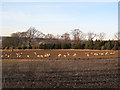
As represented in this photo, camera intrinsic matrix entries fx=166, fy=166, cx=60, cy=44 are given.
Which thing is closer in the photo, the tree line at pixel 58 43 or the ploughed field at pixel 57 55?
the ploughed field at pixel 57 55

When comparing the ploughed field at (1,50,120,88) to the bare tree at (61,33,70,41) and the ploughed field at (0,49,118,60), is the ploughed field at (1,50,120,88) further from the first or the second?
the bare tree at (61,33,70,41)

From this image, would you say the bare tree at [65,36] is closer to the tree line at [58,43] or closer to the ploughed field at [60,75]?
the tree line at [58,43]

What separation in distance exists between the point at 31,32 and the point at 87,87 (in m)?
26.0

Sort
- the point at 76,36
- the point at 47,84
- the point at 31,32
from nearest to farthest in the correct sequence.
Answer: the point at 47,84, the point at 31,32, the point at 76,36

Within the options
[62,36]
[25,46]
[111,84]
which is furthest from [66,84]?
[62,36]

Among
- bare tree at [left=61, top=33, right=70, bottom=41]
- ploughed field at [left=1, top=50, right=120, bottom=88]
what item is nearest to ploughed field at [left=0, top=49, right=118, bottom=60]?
ploughed field at [left=1, top=50, right=120, bottom=88]

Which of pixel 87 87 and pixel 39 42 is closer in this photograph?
pixel 87 87

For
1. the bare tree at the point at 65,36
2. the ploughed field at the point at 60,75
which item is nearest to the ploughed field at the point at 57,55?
the ploughed field at the point at 60,75

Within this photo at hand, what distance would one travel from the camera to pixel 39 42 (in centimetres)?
3916

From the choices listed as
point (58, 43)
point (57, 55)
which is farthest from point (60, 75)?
point (58, 43)

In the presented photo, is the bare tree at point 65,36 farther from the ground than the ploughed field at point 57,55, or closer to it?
farther from the ground

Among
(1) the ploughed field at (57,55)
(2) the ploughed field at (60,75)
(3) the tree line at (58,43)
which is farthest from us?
(3) the tree line at (58,43)

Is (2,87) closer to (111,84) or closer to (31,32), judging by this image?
(111,84)

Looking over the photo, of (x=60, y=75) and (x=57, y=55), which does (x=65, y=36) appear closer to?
(x=57, y=55)
